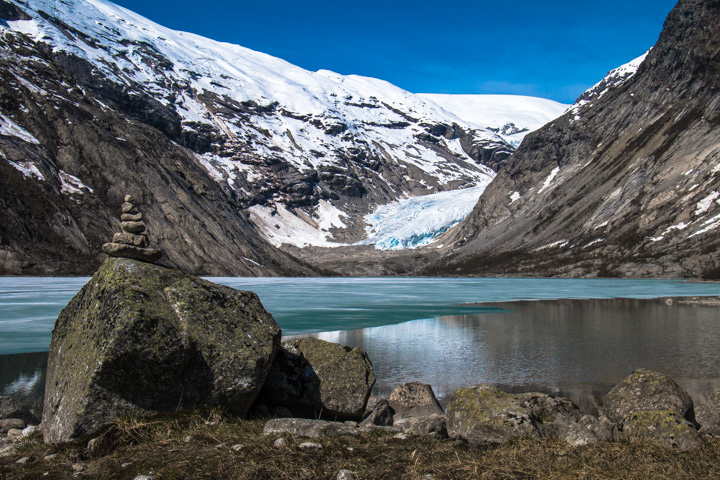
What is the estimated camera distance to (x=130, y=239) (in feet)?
37.2

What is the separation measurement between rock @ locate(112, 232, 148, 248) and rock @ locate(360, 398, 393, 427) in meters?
6.01

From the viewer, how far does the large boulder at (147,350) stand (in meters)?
8.35

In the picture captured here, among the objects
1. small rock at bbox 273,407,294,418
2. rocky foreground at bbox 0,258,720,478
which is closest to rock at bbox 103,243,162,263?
rocky foreground at bbox 0,258,720,478

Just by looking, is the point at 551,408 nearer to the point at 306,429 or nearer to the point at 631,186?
the point at 306,429

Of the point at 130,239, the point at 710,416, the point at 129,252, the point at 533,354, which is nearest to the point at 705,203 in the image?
the point at 533,354

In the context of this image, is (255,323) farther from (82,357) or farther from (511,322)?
(511,322)

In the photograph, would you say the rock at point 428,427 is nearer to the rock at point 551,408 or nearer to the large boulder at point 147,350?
the rock at point 551,408

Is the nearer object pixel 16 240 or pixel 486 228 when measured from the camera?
pixel 16 240

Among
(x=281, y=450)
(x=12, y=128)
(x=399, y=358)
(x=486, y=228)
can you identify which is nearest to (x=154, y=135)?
(x=12, y=128)

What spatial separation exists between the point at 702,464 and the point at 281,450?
18.2ft

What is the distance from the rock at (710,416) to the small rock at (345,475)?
7457mm

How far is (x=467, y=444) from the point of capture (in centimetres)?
870

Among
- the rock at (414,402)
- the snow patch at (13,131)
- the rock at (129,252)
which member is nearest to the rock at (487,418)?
the rock at (414,402)

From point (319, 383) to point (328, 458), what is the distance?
454 centimetres
